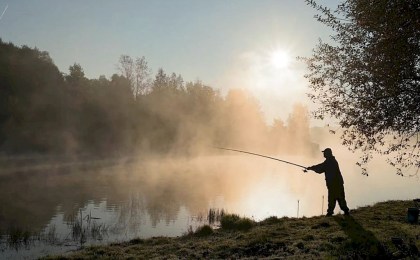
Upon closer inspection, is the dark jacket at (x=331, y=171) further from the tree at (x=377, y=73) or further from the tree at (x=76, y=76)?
the tree at (x=76, y=76)

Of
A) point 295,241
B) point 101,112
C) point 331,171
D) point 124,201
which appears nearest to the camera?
point 295,241

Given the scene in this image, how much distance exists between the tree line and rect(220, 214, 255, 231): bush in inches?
1670

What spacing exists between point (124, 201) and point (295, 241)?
20870 millimetres

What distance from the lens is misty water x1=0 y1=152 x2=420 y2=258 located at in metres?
19.9

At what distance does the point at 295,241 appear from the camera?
12992 millimetres

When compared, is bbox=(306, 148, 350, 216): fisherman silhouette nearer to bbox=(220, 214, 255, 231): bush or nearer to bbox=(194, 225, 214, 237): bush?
bbox=(220, 214, 255, 231): bush

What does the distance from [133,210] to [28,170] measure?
29252 millimetres

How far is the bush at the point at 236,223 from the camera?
56.2 ft

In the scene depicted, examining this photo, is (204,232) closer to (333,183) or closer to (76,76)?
(333,183)

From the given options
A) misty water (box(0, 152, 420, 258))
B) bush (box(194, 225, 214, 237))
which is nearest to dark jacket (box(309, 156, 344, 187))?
bush (box(194, 225, 214, 237))

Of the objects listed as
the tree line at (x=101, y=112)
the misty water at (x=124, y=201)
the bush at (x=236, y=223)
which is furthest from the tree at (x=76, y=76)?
the bush at (x=236, y=223)

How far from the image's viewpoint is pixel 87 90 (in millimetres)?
79375

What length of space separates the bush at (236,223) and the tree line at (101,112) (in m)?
42.4

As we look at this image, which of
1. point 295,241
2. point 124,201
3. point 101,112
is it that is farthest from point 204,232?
point 101,112
